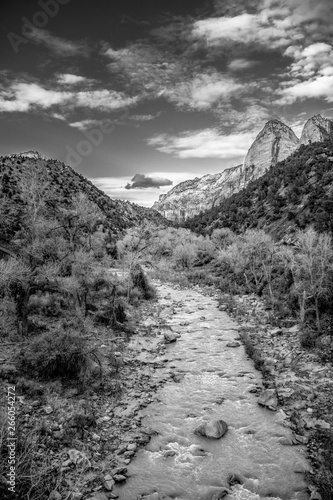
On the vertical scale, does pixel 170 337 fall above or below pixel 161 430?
above

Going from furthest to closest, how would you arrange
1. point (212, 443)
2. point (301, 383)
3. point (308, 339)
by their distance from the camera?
point (308, 339), point (301, 383), point (212, 443)

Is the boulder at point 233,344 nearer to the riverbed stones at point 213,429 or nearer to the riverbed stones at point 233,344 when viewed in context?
the riverbed stones at point 233,344

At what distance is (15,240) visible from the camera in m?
28.2

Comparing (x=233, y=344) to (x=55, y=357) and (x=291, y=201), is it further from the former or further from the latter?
(x=291, y=201)

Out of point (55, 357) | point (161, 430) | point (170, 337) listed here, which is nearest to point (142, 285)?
point (170, 337)

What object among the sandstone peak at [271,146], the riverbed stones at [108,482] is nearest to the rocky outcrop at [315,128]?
the sandstone peak at [271,146]

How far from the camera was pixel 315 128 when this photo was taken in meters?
127

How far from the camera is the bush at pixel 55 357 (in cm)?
1265

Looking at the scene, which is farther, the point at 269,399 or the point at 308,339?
the point at 308,339

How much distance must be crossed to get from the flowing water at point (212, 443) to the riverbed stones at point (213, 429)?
0.16 meters

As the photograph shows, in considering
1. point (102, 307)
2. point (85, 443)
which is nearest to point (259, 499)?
point (85, 443)

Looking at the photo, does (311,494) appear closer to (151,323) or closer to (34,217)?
(151,323)

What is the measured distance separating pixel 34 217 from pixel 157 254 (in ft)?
167

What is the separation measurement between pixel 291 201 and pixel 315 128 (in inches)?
3600
